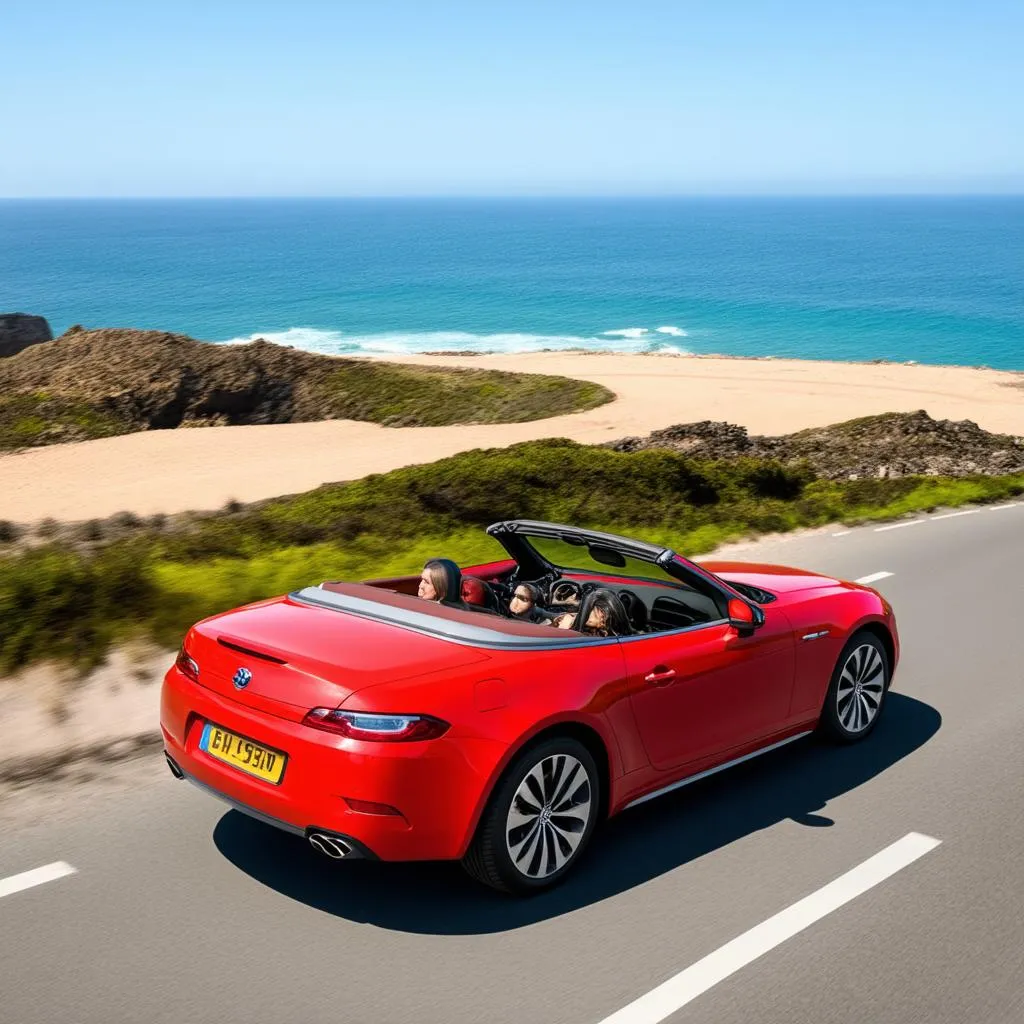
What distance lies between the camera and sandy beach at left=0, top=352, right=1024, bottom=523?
2681 cm

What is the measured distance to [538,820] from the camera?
516 centimetres

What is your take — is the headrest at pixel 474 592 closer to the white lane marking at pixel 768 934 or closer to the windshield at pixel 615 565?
the windshield at pixel 615 565

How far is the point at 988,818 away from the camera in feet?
20.6

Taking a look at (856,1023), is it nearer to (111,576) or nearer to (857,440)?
(111,576)

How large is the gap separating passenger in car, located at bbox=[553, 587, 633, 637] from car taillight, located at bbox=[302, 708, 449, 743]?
1.16 metres

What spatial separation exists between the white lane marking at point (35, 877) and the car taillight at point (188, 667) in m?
1.00

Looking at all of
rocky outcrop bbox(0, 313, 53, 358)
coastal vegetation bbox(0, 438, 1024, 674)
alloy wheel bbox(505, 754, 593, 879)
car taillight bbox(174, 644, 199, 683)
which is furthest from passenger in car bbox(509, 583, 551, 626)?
rocky outcrop bbox(0, 313, 53, 358)

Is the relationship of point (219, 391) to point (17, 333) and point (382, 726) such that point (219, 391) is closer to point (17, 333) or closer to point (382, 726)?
point (17, 333)

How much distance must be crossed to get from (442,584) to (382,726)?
4.74 ft

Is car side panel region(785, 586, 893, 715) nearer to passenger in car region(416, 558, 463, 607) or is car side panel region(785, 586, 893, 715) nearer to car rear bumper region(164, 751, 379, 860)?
passenger in car region(416, 558, 463, 607)

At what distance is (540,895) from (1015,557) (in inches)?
425

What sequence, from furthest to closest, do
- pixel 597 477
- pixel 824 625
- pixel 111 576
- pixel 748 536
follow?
pixel 597 477
pixel 748 536
pixel 111 576
pixel 824 625

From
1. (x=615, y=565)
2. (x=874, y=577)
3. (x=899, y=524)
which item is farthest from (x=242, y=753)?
(x=899, y=524)

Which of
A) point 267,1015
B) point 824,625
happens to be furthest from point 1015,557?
point 267,1015
